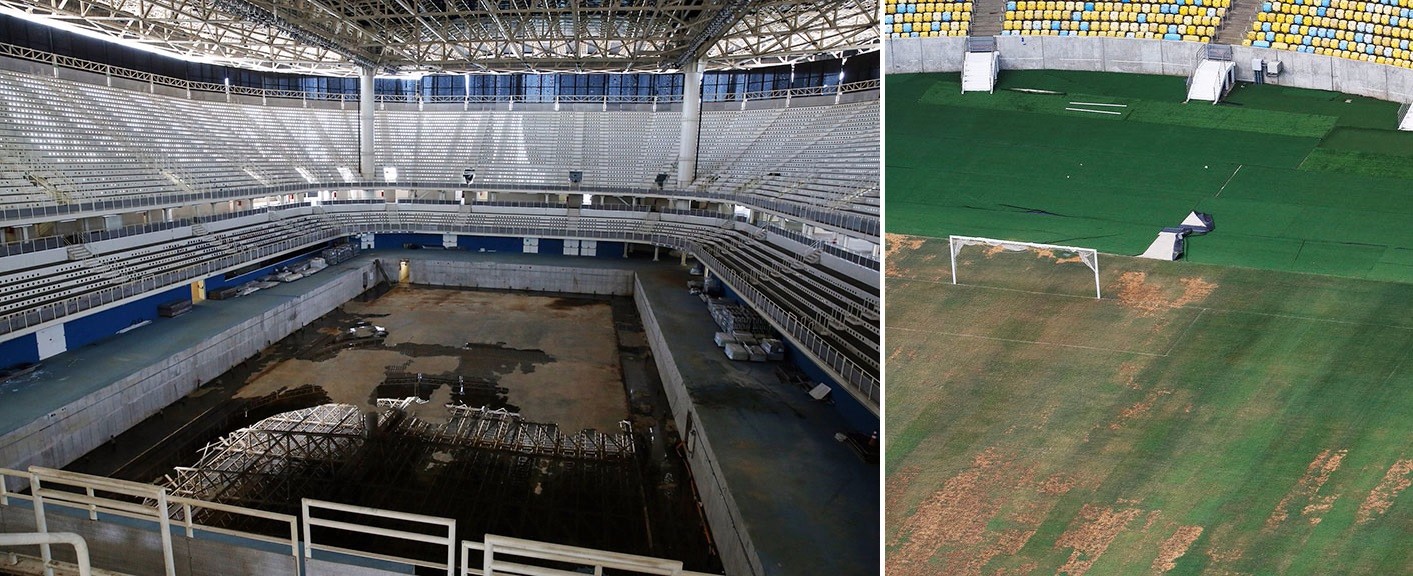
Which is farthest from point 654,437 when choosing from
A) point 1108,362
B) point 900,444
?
point 1108,362

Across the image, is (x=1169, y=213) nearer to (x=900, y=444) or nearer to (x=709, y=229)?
(x=900, y=444)

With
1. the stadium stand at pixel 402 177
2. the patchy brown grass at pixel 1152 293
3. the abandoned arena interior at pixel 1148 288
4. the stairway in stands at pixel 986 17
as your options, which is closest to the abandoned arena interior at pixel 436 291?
the stadium stand at pixel 402 177

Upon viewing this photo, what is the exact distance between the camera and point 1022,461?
24.3 feet

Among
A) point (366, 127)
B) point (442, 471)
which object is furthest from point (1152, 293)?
point (366, 127)

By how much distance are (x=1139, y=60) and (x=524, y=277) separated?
60.2 feet

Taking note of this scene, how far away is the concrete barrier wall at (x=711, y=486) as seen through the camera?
750 cm

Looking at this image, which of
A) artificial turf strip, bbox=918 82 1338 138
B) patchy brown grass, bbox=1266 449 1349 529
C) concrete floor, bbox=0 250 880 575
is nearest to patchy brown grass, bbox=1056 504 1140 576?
patchy brown grass, bbox=1266 449 1349 529

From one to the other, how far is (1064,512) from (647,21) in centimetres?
1940

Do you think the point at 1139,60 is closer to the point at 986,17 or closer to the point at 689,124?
the point at 986,17

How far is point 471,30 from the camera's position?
2395 centimetres

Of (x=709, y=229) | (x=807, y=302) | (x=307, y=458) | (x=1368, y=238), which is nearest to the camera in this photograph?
(x=1368, y=238)

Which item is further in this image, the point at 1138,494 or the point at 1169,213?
the point at 1169,213

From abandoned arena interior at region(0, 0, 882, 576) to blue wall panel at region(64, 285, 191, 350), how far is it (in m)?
0.07

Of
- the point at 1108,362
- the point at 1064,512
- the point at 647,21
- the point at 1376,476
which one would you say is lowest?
the point at 1064,512
